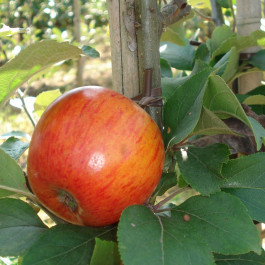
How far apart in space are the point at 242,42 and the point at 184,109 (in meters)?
0.31

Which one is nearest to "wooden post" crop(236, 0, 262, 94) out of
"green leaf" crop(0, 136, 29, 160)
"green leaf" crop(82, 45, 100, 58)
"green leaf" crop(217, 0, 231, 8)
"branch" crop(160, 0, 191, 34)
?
"green leaf" crop(217, 0, 231, 8)

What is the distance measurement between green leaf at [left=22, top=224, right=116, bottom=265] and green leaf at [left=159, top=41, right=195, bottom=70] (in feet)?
1.90

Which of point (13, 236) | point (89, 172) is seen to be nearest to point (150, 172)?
point (89, 172)

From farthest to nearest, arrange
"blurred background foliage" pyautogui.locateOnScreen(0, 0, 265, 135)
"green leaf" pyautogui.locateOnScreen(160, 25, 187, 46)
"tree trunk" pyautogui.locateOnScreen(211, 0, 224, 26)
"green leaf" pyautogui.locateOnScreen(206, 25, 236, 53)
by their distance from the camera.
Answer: "blurred background foliage" pyautogui.locateOnScreen(0, 0, 265, 135)
"tree trunk" pyautogui.locateOnScreen(211, 0, 224, 26)
"green leaf" pyautogui.locateOnScreen(160, 25, 187, 46)
"green leaf" pyautogui.locateOnScreen(206, 25, 236, 53)

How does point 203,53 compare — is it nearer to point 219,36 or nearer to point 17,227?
point 219,36

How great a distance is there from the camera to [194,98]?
0.63 metres

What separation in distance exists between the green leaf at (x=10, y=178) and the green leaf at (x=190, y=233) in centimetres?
19

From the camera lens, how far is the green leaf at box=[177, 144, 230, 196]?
1.96 ft

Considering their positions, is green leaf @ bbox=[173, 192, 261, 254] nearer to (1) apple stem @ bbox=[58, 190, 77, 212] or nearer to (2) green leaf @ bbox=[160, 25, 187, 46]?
(1) apple stem @ bbox=[58, 190, 77, 212]

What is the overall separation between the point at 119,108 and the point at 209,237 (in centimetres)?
21

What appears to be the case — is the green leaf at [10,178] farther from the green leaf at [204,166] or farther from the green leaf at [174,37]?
the green leaf at [174,37]

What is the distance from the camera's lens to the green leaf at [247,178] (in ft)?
2.14

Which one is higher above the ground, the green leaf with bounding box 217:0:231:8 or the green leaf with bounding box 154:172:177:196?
the green leaf with bounding box 217:0:231:8

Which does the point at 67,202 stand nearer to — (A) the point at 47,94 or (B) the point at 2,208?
(B) the point at 2,208
